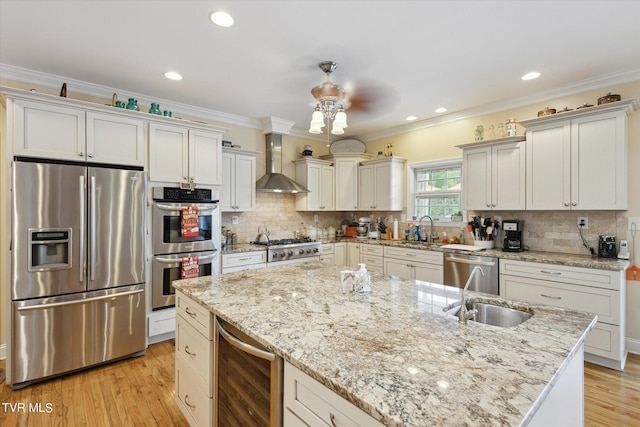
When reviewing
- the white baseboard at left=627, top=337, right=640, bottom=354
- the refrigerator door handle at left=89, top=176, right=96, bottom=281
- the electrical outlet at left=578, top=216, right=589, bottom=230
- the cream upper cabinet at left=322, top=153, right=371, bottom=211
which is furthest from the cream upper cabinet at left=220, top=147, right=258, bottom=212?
the white baseboard at left=627, top=337, right=640, bottom=354

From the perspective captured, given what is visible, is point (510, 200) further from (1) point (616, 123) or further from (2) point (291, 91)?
(2) point (291, 91)

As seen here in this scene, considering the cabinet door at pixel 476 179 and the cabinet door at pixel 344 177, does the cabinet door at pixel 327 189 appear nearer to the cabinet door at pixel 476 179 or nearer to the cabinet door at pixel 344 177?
the cabinet door at pixel 344 177

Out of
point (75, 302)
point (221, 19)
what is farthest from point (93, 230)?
point (221, 19)

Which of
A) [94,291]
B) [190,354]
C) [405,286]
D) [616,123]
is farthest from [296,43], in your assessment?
[616,123]

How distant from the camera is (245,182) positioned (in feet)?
14.0

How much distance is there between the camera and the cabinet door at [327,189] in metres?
5.15

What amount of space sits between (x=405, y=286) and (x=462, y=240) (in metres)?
2.59

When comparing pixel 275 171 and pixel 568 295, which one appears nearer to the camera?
pixel 568 295

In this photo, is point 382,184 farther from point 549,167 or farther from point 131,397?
point 131,397

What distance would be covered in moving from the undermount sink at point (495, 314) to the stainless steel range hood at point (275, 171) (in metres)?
3.20

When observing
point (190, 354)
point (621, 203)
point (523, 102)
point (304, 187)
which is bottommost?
point (190, 354)

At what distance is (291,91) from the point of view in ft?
11.3

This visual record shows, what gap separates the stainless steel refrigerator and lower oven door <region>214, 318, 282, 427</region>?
1.87m

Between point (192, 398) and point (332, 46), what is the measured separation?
2.69m
